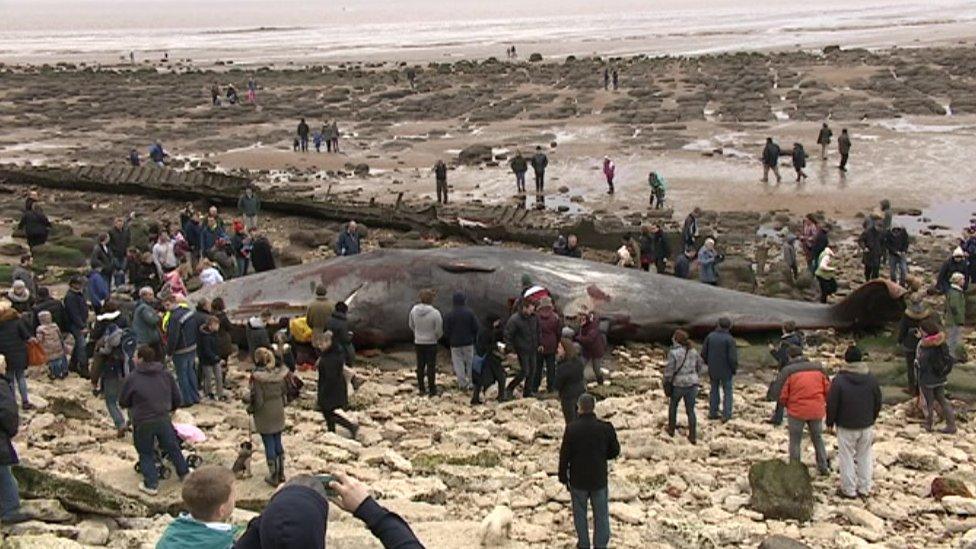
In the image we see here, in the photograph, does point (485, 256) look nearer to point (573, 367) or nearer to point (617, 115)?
point (573, 367)

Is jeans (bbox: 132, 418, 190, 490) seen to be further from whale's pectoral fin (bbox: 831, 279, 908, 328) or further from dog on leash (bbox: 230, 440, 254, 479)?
whale's pectoral fin (bbox: 831, 279, 908, 328)

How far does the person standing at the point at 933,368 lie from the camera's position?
525 inches

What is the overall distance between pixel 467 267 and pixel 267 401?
7.05 metres

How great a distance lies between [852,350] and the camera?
1134 centimetres

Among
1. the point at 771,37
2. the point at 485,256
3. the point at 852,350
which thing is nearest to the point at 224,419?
the point at 485,256

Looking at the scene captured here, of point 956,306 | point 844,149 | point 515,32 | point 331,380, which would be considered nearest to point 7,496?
point 331,380

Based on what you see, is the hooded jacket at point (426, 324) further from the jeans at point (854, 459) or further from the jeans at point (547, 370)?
the jeans at point (854, 459)

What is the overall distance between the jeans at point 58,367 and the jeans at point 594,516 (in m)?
8.36

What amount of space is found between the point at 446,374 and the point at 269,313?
11.2 feet

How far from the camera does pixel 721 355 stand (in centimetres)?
1384

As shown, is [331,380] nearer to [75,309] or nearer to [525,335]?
[525,335]

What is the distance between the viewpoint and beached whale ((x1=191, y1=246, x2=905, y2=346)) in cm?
1770

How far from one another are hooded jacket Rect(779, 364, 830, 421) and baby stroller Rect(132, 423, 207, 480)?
21.2 feet

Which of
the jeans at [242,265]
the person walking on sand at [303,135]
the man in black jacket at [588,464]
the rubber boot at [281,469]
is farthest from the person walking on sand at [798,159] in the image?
the rubber boot at [281,469]
